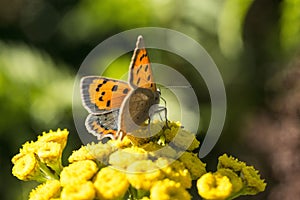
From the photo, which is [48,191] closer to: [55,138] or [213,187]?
[55,138]

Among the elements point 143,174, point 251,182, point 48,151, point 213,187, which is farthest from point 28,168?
point 251,182

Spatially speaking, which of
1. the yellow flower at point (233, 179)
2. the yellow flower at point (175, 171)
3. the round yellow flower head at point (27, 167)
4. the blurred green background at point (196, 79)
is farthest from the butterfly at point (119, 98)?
the blurred green background at point (196, 79)

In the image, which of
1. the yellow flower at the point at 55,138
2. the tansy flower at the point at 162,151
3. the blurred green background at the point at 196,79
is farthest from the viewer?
the blurred green background at the point at 196,79

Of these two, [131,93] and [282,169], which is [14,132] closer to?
[282,169]

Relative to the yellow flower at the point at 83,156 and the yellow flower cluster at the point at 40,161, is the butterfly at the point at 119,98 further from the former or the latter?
the yellow flower cluster at the point at 40,161

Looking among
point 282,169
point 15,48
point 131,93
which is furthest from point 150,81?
point 15,48
